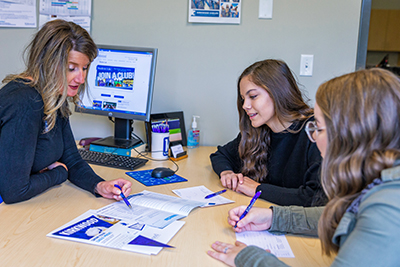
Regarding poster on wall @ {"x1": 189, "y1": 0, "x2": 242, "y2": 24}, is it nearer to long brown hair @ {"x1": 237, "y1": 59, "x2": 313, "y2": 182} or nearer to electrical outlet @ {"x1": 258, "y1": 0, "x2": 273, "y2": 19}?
electrical outlet @ {"x1": 258, "y1": 0, "x2": 273, "y2": 19}

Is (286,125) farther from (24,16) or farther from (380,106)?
(24,16)

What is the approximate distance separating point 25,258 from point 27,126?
0.43m

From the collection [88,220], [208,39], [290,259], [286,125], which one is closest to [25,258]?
[88,220]

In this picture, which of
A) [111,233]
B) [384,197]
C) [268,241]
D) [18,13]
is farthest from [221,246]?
[18,13]

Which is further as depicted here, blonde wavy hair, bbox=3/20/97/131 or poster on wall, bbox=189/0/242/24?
poster on wall, bbox=189/0/242/24

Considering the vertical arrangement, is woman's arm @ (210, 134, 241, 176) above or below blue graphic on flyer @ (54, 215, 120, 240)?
above

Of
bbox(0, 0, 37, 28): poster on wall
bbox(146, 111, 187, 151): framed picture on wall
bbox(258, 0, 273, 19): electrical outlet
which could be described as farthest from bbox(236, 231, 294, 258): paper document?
bbox(0, 0, 37, 28): poster on wall

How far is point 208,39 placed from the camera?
1865 millimetres

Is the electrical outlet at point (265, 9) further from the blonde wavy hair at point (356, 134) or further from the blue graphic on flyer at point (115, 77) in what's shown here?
the blonde wavy hair at point (356, 134)

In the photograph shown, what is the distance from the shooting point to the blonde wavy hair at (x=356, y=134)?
61cm

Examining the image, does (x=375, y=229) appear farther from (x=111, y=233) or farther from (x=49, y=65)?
(x=49, y=65)

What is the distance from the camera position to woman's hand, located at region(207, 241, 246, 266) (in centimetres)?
74

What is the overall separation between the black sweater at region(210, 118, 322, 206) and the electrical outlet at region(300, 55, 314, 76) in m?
0.62

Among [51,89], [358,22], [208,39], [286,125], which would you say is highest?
[358,22]
